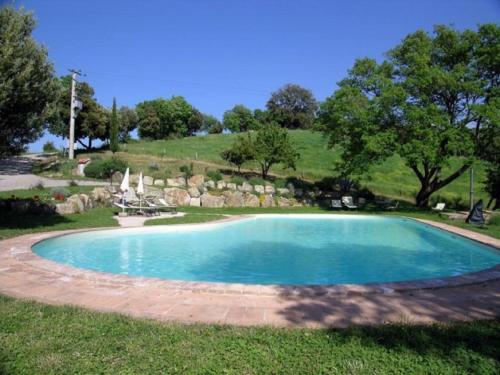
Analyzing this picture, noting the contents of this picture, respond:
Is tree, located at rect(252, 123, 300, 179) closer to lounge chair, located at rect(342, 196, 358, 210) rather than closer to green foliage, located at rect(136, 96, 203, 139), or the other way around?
lounge chair, located at rect(342, 196, 358, 210)

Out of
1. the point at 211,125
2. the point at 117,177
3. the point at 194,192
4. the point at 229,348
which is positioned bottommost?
the point at 229,348

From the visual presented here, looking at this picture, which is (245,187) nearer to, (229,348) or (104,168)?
(104,168)

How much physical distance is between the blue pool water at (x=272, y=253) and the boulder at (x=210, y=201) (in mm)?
5849

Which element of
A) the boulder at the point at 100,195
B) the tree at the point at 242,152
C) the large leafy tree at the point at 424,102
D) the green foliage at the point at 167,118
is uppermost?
the green foliage at the point at 167,118

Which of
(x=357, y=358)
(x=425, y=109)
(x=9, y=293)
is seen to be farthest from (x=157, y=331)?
(x=425, y=109)

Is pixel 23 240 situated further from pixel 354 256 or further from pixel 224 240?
pixel 354 256

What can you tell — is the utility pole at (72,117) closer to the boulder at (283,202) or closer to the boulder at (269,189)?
the boulder at (269,189)

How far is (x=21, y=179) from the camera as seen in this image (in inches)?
765

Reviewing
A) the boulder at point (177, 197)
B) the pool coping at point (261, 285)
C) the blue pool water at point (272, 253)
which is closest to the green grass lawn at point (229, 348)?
the pool coping at point (261, 285)

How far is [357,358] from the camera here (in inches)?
119

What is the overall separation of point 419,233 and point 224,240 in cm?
776

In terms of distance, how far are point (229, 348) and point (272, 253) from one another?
260 inches

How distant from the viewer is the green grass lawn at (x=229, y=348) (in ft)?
9.35

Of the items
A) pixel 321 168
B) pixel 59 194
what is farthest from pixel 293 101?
pixel 59 194
